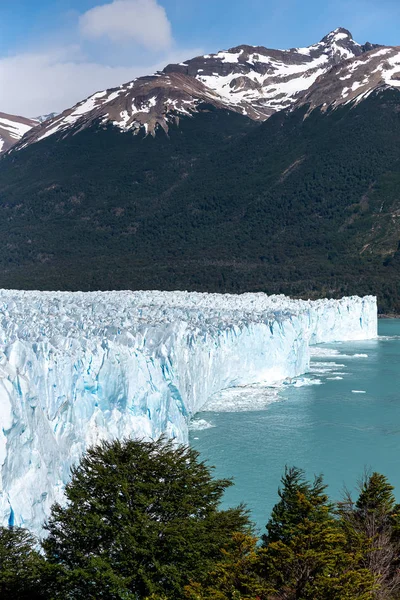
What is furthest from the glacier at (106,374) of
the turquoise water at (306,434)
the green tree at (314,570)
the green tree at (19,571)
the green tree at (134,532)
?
the green tree at (314,570)

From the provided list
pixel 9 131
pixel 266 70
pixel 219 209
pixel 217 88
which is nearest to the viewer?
pixel 219 209

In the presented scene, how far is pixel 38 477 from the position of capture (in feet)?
32.6

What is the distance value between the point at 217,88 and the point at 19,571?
15526 centimetres

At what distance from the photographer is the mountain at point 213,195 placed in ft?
231

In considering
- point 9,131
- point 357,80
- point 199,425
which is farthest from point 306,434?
point 9,131

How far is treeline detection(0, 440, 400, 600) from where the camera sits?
7.01 m

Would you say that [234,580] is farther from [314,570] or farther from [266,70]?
[266,70]

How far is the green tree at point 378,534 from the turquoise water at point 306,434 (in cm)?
306

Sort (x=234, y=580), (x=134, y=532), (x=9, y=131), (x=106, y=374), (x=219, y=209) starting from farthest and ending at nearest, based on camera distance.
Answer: (x=9, y=131), (x=219, y=209), (x=106, y=374), (x=134, y=532), (x=234, y=580)

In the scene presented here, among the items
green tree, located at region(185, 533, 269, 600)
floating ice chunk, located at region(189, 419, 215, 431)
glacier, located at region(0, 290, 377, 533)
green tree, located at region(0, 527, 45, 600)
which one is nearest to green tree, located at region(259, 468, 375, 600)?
green tree, located at region(185, 533, 269, 600)

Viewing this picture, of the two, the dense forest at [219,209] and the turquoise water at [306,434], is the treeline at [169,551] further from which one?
the dense forest at [219,209]

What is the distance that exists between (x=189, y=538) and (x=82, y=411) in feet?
21.8

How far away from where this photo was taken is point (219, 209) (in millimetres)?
87750

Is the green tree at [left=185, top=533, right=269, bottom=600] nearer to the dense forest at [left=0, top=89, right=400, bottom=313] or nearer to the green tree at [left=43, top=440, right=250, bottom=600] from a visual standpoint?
the green tree at [left=43, top=440, right=250, bottom=600]
